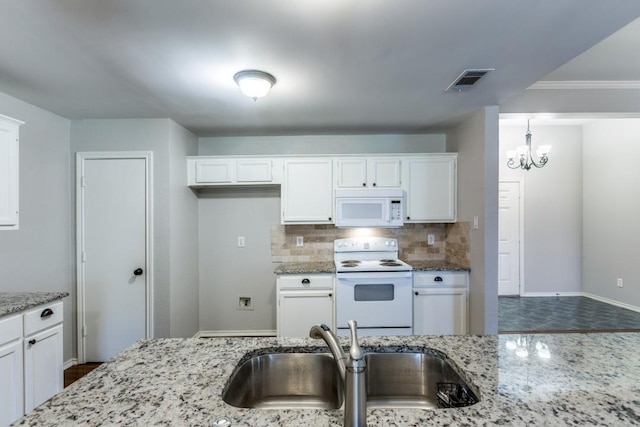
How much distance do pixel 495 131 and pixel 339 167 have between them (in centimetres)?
151

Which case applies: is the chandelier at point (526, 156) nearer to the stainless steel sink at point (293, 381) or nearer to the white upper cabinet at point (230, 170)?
the white upper cabinet at point (230, 170)

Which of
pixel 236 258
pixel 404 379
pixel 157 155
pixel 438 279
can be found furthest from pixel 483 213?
pixel 157 155

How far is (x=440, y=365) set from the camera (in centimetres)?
111

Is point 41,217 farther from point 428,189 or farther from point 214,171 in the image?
point 428,189

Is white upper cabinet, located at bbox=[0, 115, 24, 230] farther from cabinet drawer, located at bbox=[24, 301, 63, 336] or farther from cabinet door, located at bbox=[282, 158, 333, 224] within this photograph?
cabinet door, located at bbox=[282, 158, 333, 224]

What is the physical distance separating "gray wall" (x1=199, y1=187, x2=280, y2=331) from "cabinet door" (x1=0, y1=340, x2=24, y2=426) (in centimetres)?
182

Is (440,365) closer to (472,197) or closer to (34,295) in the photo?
(472,197)

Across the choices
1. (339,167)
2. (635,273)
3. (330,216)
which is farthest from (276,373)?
(635,273)

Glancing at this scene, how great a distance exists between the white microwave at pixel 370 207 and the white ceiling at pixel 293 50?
886 millimetres

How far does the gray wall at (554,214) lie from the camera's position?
494 centimetres

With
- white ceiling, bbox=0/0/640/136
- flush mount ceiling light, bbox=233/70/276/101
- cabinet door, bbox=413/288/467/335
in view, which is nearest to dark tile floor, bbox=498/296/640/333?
cabinet door, bbox=413/288/467/335

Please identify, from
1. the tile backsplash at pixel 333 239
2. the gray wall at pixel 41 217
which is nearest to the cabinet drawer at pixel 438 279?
the tile backsplash at pixel 333 239

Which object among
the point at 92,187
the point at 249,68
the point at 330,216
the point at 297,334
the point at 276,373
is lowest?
the point at 297,334

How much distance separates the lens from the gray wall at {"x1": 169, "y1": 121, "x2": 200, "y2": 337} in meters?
2.93
